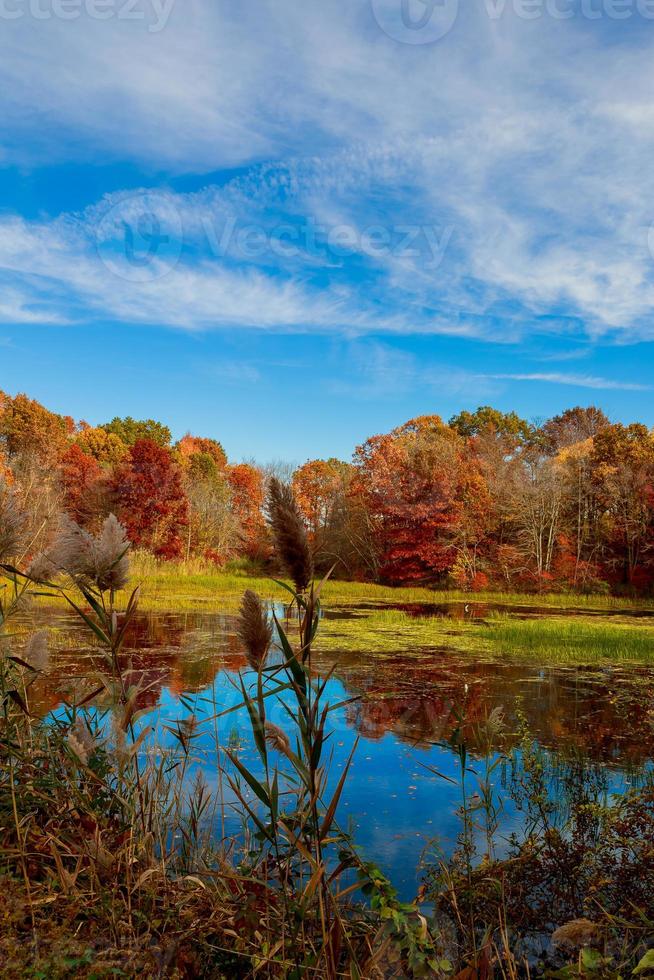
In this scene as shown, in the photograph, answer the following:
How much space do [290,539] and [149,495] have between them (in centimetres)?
2510

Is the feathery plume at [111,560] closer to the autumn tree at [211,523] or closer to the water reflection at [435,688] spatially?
the water reflection at [435,688]

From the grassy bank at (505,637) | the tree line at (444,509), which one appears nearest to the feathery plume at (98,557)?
the grassy bank at (505,637)

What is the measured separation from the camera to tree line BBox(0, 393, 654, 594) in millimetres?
23578

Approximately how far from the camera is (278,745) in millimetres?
1778

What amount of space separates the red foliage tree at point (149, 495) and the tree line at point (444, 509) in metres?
0.05

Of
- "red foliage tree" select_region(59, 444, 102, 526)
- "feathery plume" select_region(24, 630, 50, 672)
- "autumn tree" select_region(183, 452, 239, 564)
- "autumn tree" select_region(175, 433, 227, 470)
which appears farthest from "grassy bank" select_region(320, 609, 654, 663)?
"autumn tree" select_region(175, 433, 227, 470)

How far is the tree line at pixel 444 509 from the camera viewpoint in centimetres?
2358

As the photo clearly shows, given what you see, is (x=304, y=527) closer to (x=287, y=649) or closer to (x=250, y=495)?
(x=287, y=649)

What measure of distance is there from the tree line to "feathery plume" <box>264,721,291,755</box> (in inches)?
762

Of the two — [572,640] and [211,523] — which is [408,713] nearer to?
[572,640]

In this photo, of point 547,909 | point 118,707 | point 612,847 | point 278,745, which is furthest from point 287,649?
point 612,847

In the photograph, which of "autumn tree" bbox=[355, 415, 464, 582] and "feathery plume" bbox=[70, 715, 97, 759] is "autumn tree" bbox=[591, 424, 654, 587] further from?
"feathery plume" bbox=[70, 715, 97, 759]

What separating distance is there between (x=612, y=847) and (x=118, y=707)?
8.62ft

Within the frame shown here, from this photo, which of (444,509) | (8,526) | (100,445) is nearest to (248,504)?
(100,445)
